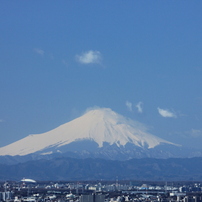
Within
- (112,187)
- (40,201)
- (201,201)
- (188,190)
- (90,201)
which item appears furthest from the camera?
(112,187)

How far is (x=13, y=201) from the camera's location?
299 ft

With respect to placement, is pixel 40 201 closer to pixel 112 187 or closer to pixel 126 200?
pixel 126 200

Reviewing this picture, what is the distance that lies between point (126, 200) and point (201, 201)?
10.4 m

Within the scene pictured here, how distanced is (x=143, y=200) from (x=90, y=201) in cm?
1554

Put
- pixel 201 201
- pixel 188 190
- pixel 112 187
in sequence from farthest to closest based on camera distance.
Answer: pixel 112 187
pixel 188 190
pixel 201 201

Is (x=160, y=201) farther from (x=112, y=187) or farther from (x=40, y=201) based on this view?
(x=112, y=187)

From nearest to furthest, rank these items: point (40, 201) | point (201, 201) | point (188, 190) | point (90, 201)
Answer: point (90, 201) < point (201, 201) < point (40, 201) < point (188, 190)

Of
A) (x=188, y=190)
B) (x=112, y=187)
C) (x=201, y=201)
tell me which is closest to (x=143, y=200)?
(x=201, y=201)

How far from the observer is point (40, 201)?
9112 cm

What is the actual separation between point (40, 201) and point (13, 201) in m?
3.15

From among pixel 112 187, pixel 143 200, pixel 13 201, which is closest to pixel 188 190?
pixel 112 187

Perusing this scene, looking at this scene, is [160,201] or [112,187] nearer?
[160,201]

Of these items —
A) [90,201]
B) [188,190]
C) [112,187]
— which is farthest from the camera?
[112,187]

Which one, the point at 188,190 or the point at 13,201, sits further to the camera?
the point at 188,190
